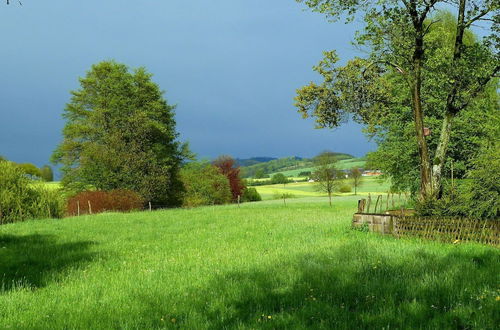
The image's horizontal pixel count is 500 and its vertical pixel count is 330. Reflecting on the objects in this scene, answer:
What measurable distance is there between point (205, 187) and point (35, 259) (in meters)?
53.5

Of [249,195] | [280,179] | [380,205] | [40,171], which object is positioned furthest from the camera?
[280,179]

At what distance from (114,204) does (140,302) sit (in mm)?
34794

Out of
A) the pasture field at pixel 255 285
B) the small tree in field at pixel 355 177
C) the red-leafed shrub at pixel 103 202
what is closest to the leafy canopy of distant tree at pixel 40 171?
the red-leafed shrub at pixel 103 202

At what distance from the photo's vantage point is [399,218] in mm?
15008

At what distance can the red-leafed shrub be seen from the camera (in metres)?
38.7

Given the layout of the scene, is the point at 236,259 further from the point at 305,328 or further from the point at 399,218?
the point at 399,218

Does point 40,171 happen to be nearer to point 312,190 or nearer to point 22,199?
point 312,190

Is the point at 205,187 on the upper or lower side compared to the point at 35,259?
upper

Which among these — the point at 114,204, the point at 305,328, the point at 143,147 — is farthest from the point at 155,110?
the point at 305,328

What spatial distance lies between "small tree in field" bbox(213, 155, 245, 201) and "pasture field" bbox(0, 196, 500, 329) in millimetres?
67312

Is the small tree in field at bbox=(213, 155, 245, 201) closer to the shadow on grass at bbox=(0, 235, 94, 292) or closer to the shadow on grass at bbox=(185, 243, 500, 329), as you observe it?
the shadow on grass at bbox=(0, 235, 94, 292)

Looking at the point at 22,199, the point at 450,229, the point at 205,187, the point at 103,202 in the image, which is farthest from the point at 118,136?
the point at 450,229

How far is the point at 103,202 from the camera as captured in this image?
130ft

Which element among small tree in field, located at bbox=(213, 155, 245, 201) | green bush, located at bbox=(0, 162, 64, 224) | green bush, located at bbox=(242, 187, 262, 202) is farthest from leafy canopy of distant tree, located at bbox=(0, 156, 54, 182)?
green bush, located at bbox=(0, 162, 64, 224)
